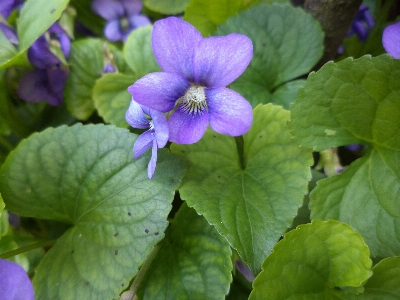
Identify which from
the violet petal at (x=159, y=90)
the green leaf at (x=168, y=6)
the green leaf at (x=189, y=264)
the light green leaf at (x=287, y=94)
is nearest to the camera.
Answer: the violet petal at (x=159, y=90)

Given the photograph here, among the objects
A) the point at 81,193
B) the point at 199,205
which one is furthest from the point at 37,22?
the point at 199,205

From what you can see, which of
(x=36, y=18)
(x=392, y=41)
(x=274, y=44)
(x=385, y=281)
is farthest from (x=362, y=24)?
(x=36, y=18)

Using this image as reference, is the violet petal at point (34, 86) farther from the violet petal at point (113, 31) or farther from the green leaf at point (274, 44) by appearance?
the green leaf at point (274, 44)

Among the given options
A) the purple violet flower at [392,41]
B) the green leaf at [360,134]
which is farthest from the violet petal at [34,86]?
the purple violet flower at [392,41]

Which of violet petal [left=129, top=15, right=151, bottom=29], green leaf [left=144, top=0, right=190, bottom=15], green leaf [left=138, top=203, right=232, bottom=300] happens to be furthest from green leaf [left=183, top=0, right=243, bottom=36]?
green leaf [left=138, top=203, right=232, bottom=300]

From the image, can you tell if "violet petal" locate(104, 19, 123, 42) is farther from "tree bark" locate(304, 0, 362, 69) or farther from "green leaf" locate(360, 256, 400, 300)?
"green leaf" locate(360, 256, 400, 300)

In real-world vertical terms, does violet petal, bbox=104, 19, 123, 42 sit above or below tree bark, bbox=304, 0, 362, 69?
below
